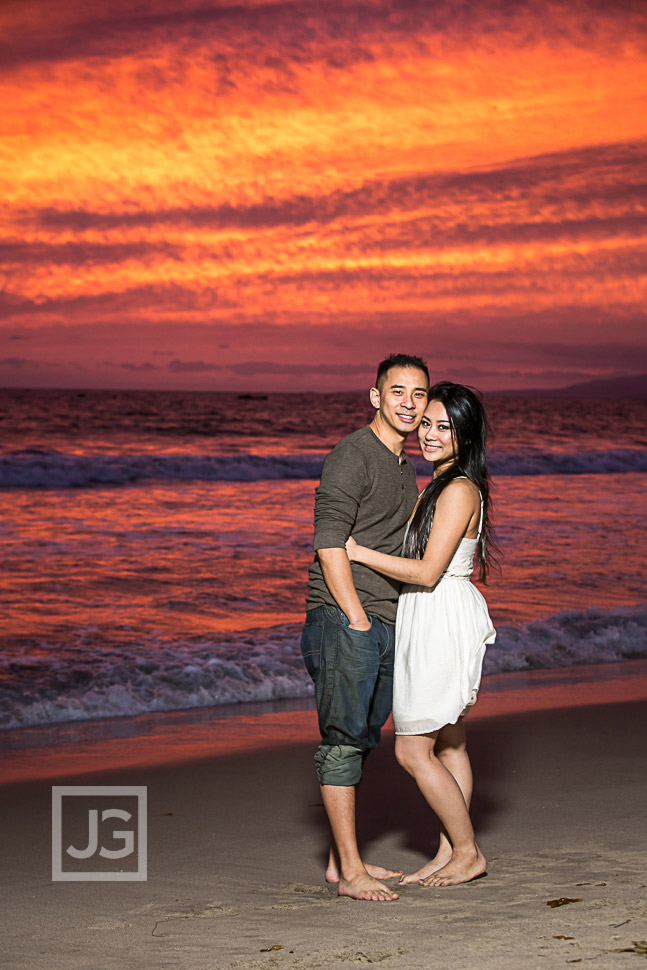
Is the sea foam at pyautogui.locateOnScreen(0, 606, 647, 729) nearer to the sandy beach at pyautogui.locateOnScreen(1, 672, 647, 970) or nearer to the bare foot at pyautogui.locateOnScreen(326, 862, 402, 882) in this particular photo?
the sandy beach at pyautogui.locateOnScreen(1, 672, 647, 970)

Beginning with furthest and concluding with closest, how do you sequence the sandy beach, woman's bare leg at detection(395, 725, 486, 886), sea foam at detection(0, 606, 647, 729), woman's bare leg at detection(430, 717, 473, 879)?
sea foam at detection(0, 606, 647, 729) < woman's bare leg at detection(430, 717, 473, 879) < woman's bare leg at detection(395, 725, 486, 886) < the sandy beach

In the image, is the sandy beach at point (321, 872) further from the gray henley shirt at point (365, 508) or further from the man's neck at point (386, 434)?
the man's neck at point (386, 434)

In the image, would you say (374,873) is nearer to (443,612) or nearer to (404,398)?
(443,612)

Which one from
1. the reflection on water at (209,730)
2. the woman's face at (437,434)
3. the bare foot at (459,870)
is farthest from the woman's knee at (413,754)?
the reflection on water at (209,730)

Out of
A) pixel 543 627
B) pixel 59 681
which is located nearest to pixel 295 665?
pixel 59 681

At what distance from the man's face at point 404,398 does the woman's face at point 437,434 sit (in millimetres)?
32

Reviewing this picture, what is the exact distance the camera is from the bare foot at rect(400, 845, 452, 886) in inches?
154

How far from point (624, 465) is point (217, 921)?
30.8m

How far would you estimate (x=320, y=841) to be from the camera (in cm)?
465

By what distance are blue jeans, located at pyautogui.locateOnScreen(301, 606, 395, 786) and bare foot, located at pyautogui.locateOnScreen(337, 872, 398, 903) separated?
342 mm

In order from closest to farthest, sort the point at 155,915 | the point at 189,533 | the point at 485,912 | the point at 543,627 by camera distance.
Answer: the point at 485,912 → the point at 155,915 → the point at 543,627 → the point at 189,533

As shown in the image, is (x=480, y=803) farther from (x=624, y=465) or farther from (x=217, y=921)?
(x=624, y=465)

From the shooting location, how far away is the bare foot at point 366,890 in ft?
12.1

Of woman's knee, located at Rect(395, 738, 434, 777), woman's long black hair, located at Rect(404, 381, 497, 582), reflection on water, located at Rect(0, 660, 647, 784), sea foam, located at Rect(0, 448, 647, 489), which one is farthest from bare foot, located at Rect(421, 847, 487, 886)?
sea foam, located at Rect(0, 448, 647, 489)
